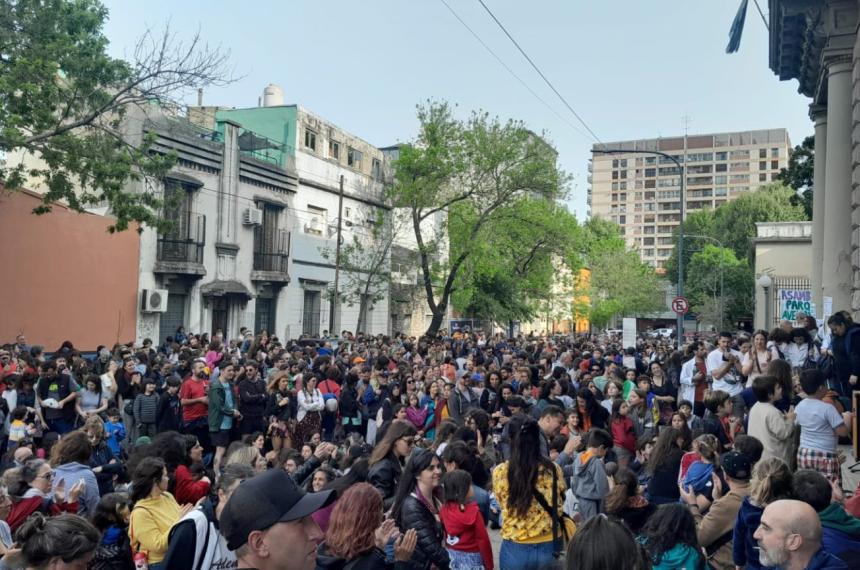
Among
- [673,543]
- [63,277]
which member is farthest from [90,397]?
[63,277]

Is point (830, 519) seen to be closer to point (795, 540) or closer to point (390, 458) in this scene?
point (795, 540)

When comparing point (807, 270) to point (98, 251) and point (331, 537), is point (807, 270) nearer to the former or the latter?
point (98, 251)

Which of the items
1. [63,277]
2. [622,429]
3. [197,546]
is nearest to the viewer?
[197,546]

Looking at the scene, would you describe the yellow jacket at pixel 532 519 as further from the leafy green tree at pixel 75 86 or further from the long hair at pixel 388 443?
the leafy green tree at pixel 75 86

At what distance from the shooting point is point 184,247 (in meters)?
25.2

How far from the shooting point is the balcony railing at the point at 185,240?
24562 mm

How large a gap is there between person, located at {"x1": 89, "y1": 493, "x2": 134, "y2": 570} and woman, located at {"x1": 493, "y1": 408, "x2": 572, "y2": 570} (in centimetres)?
249

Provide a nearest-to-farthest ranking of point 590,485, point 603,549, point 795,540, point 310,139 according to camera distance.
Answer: point 603,549 < point 795,540 < point 590,485 < point 310,139

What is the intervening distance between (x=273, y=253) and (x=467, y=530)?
25.5 meters

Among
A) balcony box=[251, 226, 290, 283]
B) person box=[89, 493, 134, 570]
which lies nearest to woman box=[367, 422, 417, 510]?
person box=[89, 493, 134, 570]

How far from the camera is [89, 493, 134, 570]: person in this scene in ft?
15.1

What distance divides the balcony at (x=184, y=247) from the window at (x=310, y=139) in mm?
7920

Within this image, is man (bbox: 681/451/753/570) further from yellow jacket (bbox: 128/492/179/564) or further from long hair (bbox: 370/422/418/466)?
yellow jacket (bbox: 128/492/179/564)

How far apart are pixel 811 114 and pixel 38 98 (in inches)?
683
